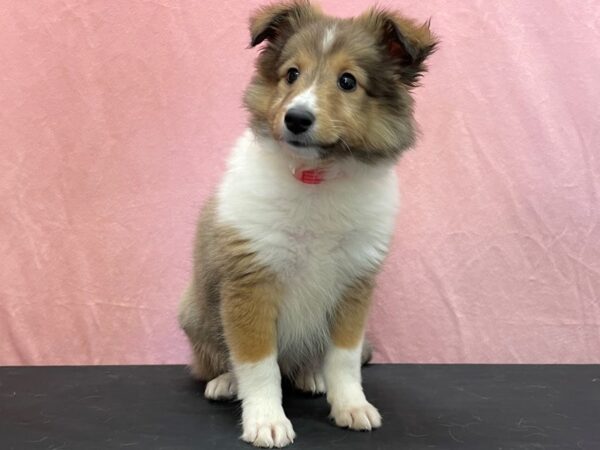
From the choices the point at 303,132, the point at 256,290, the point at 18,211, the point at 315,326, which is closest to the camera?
the point at 303,132

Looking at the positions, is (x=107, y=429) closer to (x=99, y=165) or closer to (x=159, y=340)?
(x=159, y=340)

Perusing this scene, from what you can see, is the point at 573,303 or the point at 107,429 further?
the point at 573,303

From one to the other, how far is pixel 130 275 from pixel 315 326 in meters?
1.16

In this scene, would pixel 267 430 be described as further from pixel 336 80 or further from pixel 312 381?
pixel 336 80

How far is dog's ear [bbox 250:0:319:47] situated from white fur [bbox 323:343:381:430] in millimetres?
1030

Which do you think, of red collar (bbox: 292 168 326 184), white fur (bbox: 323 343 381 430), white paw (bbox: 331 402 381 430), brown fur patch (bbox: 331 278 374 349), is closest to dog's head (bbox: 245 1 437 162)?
red collar (bbox: 292 168 326 184)

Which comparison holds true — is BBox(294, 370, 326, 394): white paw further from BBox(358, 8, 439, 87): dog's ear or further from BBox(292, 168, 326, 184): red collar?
BBox(358, 8, 439, 87): dog's ear

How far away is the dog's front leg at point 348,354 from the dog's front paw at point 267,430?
0.21 m

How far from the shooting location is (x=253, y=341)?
215 centimetres

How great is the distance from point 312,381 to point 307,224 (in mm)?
686

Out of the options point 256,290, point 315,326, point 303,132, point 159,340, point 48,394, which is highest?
point 303,132

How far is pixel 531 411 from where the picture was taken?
2355mm

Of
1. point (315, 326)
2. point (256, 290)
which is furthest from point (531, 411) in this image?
point (256, 290)

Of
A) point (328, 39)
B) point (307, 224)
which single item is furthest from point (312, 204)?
point (328, 39)
